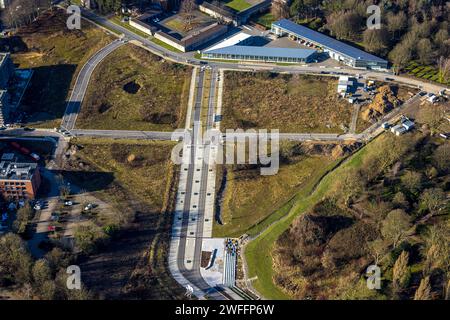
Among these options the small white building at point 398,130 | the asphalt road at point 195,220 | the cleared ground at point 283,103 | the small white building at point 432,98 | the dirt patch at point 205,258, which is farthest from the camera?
the small white building at point 432,98

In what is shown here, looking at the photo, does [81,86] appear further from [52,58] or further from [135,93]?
[52,58]

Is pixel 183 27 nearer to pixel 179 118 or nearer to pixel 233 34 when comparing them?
pixel 233 34

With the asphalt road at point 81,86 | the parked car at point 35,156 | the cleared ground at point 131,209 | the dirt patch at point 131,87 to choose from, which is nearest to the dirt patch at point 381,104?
the cleared ground at point 131,209

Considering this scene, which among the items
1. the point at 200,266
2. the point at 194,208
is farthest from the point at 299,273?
the point at 194,208

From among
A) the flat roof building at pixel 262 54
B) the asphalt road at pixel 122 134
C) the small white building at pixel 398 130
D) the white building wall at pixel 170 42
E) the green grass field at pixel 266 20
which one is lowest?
the asphalt road at pixel 122 134

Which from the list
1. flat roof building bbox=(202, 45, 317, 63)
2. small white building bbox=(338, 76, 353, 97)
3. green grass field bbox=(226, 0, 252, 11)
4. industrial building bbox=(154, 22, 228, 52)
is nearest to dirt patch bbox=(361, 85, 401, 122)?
small white building bbox=(338, 76, 353, 97)

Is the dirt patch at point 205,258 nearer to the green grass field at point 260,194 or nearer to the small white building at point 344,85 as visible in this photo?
the green grass field at point 260,194

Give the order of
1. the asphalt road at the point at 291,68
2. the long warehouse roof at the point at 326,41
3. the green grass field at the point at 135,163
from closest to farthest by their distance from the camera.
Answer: the green grass field at the point at 135,163
the asphalt road at the point at 291,68
the long warehouse roof at the point at 326,41
